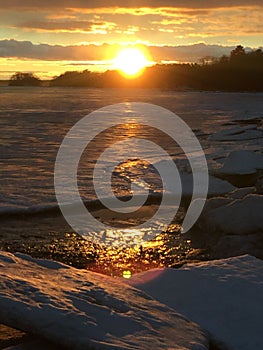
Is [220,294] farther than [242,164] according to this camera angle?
No

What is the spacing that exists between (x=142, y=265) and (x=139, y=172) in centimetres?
498

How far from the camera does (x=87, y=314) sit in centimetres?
322

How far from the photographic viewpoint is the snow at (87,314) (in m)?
3.03

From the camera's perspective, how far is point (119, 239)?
601 centimetres

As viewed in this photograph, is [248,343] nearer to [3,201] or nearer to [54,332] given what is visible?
[54,332]

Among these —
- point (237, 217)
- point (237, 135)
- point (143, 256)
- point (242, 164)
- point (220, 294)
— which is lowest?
point (143, 256)

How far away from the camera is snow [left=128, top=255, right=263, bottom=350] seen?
344 centimetres

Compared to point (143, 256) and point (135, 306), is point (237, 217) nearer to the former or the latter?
point (143, 256)

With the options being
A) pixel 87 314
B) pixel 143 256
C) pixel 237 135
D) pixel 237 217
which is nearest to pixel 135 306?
pixel 87 314

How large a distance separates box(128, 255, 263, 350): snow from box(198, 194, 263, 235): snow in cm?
120

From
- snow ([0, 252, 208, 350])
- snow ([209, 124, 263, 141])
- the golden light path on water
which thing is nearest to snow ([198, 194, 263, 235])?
the golden light path on water

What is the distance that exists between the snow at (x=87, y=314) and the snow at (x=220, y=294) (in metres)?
0.20

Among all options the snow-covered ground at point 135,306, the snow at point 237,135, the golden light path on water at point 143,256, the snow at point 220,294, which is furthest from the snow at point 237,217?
the snow at point 237,135

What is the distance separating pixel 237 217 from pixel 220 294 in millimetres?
2192
